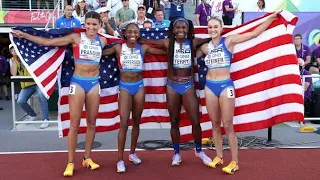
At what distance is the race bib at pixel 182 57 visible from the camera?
5.18 metres

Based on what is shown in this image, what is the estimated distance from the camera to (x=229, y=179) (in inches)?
192

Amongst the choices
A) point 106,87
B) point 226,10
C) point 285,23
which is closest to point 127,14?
point 226,10

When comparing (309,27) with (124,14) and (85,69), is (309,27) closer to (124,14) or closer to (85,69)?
(124,14)

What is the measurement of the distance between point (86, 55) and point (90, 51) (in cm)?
7

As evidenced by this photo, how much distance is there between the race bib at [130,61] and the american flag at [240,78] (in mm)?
459

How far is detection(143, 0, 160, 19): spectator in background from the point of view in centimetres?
1034

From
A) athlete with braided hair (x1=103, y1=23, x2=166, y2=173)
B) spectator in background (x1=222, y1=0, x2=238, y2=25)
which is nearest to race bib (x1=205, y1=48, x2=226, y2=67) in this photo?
athlete with braided hair (x1=103, y1=23, x2=166, y2=173)

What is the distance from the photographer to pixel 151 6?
34.6 feet

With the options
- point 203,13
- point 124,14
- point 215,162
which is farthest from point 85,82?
point 203,13

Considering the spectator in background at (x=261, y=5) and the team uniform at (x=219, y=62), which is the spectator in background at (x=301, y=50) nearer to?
the spectator in background at (x=261, y=5)

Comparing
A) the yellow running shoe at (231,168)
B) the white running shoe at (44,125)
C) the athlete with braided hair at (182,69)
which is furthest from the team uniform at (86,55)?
the white running shoe at (44,125)

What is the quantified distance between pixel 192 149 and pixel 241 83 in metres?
1.41

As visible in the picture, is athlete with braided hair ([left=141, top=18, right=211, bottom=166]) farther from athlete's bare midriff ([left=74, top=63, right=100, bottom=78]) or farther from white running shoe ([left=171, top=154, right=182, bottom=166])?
athlete's bare midriff ([left=74, top=63, right=100, bottom=78])

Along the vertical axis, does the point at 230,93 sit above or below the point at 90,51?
below
